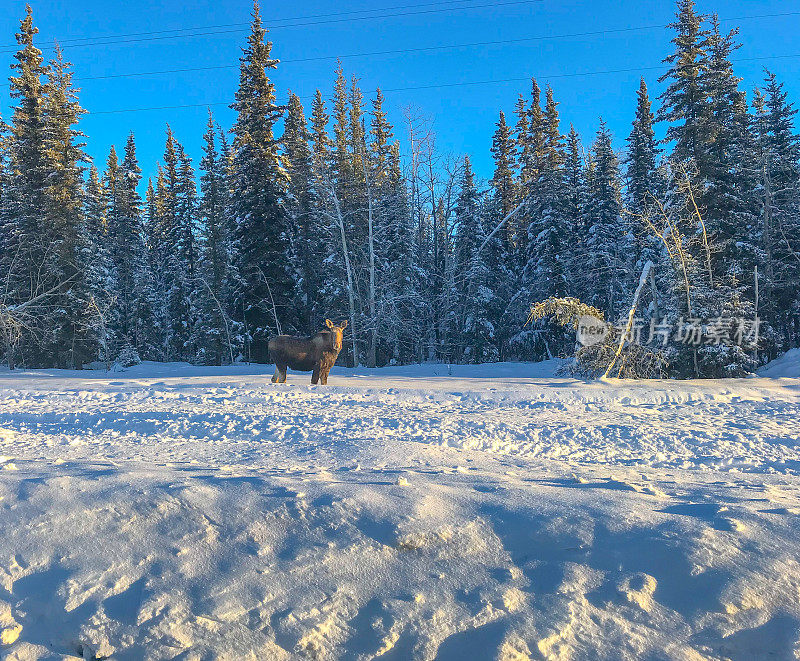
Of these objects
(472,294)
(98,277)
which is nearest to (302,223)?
(472,294)

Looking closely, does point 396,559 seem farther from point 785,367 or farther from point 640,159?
point 640,159

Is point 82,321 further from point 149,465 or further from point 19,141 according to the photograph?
point 149,465

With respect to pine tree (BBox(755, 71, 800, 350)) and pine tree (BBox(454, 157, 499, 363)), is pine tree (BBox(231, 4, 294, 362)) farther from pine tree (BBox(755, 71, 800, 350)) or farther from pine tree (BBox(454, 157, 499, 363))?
pine tree (BBox(755, 71, 800, 350))

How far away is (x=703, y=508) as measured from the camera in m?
3.61

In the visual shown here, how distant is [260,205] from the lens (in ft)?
85.0

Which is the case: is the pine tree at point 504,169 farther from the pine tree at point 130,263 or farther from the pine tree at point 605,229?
the pine tree at point 130,263

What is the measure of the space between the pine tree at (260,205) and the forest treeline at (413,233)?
0.09m

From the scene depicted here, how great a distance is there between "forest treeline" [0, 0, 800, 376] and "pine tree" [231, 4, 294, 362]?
9 cm

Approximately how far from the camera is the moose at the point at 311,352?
45.6 feet

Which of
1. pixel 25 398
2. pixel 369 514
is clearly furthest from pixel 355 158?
pixel 369 514

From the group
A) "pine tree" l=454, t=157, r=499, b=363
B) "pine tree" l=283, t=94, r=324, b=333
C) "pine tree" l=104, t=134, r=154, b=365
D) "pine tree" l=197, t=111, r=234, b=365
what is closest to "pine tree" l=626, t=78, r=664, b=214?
"pine tree" l=454, t=157, r=499, b=363

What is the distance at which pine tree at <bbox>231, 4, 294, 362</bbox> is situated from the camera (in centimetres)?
2602

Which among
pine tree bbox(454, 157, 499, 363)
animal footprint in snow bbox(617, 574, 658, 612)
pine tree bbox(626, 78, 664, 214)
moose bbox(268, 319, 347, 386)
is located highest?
pine tree bbox(626, 78, 664, 214)

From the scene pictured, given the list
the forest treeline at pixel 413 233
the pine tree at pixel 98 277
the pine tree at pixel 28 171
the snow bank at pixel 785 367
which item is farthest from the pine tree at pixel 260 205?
the snow bank at pixel 785 367
